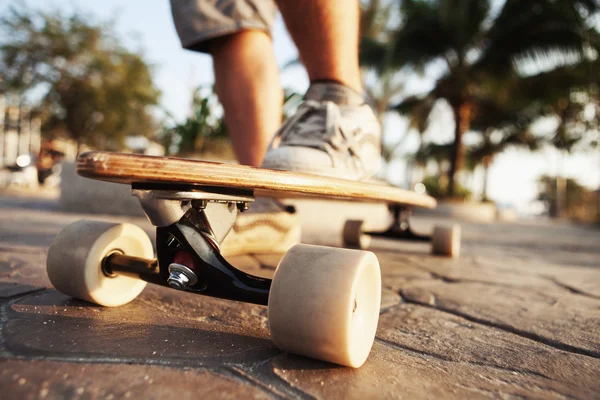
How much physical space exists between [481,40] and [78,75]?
12.0 meters

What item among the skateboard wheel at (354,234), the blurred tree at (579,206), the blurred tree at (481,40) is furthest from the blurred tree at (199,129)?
the blurred tree at (579,206)

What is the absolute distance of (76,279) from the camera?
35.8 inches

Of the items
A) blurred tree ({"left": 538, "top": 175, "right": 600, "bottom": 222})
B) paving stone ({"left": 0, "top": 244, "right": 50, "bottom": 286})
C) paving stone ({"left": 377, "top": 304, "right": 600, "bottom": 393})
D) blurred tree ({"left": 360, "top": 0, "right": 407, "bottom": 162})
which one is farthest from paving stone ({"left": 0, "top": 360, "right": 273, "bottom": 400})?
blurred tree ({"left": 538, "top": 175, "right": 600, "bottom": 222})

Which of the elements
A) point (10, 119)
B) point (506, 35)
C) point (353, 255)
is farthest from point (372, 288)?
point (10, 119)

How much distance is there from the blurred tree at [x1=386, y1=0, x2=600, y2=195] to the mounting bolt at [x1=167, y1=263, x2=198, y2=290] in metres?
10.6

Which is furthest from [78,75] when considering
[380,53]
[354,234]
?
[354,234]

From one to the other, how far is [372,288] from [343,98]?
67cm

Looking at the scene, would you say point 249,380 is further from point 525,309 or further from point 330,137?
point 525,309

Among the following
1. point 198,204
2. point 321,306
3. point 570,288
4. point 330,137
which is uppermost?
point 330,137

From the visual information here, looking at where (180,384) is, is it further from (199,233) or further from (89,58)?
(89,58)

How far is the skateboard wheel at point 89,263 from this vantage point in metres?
0.91

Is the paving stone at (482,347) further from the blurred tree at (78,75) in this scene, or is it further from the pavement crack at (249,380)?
the blurred tree at (78,75)

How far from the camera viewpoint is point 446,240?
91.7 inches

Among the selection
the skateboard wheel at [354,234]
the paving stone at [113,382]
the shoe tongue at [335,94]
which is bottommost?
the paving stone at [113,382]
